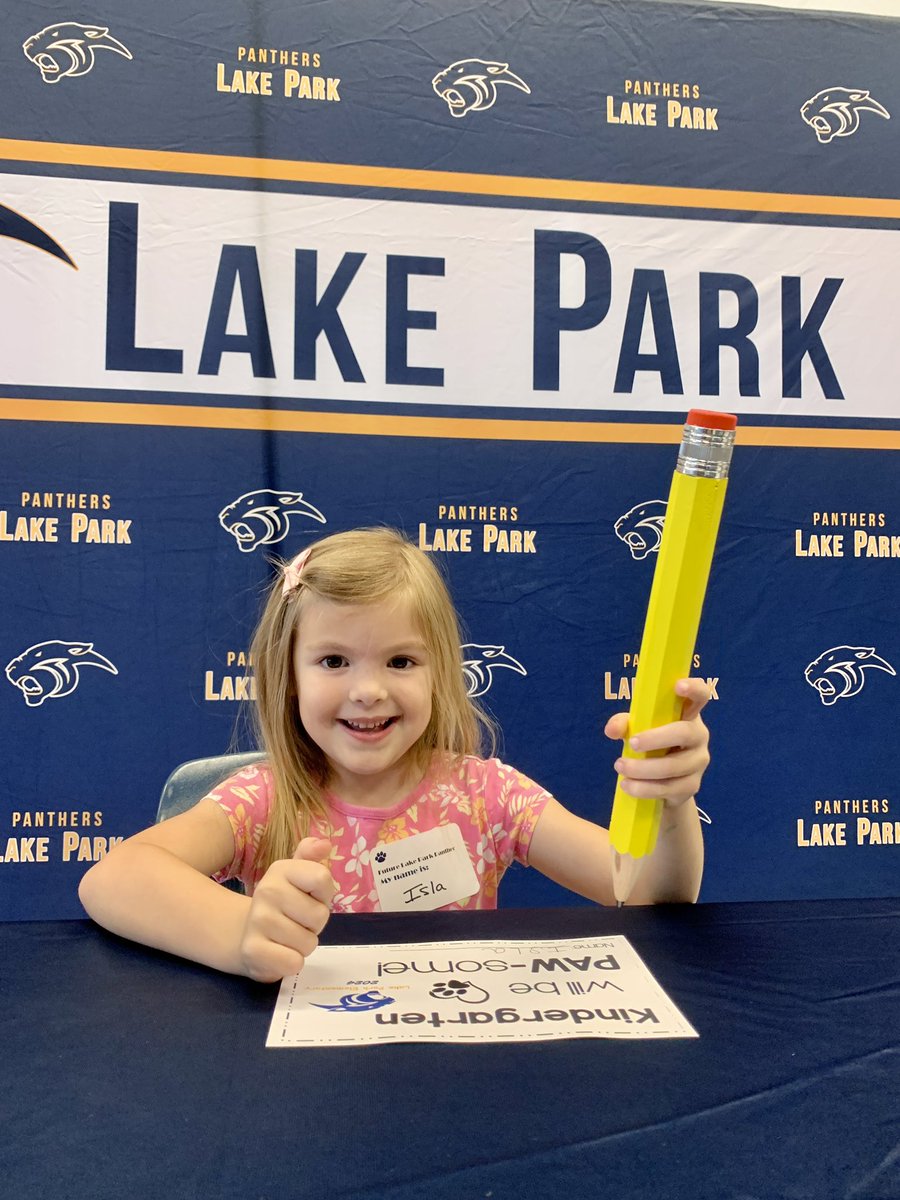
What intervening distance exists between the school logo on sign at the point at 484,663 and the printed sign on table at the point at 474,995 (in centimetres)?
127

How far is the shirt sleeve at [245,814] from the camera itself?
3.51 feet

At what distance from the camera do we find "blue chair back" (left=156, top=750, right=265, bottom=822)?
3.92 ft

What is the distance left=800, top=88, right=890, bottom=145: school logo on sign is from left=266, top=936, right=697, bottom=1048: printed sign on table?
1.98 metres

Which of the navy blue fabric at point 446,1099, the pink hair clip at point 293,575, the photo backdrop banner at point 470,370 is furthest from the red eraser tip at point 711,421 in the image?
the photo backdrop banner at point 470,370

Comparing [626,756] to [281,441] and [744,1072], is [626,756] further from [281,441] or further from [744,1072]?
[281,441]

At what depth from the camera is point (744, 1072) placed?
501mm

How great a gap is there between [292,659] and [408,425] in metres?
0.95

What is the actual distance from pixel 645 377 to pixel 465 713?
3.47 ft

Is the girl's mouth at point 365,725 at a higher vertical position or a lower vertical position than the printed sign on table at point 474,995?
higher

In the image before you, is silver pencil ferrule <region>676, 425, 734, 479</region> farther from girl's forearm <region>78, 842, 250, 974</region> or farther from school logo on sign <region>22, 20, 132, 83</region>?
school logo on sign <region>22, 20, 132, 83</region>

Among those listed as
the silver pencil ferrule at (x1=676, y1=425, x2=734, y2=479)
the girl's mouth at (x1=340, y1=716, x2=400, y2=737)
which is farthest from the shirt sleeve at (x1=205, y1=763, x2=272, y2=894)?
the silver pencil ferrule at (x1=676, y1=425, x2=734, y2=479)

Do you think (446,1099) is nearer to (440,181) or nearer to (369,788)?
(369,788)

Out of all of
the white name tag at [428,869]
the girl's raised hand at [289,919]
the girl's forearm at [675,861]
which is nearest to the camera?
the girl's raised hand at [289,919]

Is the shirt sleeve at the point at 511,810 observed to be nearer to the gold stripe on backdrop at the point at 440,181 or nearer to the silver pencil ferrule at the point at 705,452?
the silver pencil ferrule at the point at 705,452
